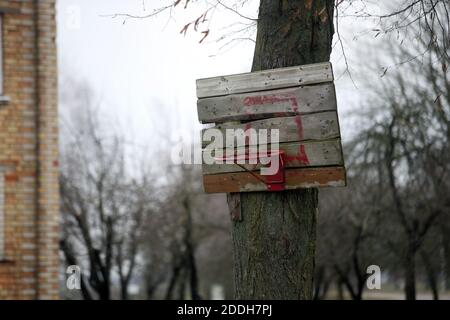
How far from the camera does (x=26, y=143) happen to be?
13297 mm

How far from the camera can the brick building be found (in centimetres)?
1324

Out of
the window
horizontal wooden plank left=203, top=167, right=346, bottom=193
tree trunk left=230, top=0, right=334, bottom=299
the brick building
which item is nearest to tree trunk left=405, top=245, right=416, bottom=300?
the brick building

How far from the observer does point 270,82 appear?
5680 millimetres

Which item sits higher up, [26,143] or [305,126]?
[26,143]

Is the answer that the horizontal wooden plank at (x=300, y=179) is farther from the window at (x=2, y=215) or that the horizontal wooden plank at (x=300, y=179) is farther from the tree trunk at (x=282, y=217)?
the window at (x=2, y=215)

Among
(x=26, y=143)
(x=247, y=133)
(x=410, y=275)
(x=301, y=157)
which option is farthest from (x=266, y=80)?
(x=410, y=275)

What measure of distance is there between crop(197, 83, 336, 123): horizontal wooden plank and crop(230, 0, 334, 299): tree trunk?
269mm

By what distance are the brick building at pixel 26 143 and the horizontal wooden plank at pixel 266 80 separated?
793 cm

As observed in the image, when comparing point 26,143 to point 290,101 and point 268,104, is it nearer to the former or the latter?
point 268,104

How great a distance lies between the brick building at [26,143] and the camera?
13.2 m

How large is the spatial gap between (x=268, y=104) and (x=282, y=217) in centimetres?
78

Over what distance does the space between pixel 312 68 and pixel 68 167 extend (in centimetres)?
2056
